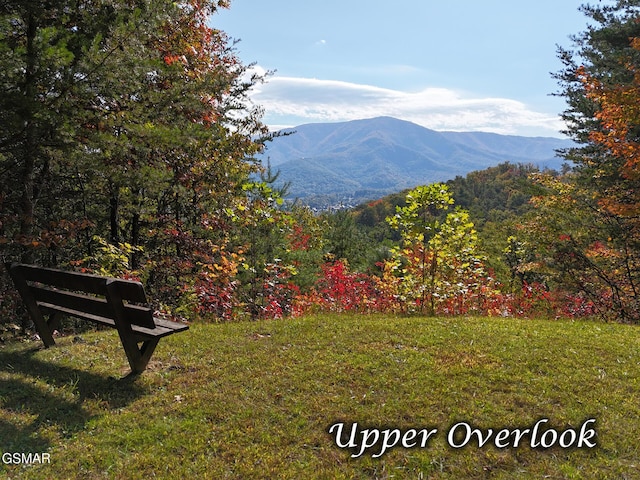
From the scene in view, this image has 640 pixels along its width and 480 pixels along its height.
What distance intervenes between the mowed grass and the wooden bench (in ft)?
1.33

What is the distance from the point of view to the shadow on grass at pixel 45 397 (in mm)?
3867

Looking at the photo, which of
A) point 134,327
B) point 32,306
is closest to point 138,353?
point 134,327

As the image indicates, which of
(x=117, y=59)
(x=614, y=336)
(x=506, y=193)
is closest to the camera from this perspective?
(x=117, y=59)

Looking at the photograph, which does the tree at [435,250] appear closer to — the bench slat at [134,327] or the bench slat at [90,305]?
→ the bench slat at [134,327]

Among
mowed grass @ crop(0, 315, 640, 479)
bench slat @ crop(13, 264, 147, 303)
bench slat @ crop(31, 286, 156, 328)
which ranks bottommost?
mowed grass @ crop(0, 315, 640, 479)

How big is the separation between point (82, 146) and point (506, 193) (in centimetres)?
12036

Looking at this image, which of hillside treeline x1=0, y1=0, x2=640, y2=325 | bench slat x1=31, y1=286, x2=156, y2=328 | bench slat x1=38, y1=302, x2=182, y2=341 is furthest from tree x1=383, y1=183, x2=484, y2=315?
bench slat x1=31, y1=286, x2=156, y2=328

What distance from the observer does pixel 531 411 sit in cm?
425

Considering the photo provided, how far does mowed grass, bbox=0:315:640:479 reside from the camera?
3.50 m

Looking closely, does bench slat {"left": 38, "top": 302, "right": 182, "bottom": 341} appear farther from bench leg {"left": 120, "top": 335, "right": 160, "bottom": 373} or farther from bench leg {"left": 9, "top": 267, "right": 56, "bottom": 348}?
bench leg {"left": 9, "top": 267, "right": 56, "bottom": 348}

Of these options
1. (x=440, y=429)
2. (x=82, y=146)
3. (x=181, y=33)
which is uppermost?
(x=181, y=33)

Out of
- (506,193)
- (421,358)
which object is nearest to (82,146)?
(421,358)

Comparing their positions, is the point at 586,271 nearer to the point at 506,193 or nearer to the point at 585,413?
the point at 585,413

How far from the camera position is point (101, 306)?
4.87 m
